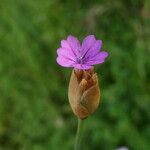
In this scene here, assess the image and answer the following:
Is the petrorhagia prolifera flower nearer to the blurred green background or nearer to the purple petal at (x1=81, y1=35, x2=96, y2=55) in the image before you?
the purple petal at (x1=81, y1=35, x2=96, y2=55)

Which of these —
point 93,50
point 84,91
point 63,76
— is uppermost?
point 63,76

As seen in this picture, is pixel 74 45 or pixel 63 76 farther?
pixel 63 76

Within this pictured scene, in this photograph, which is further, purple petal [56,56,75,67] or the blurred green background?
the blurred green background

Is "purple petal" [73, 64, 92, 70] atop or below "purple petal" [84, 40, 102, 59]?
below

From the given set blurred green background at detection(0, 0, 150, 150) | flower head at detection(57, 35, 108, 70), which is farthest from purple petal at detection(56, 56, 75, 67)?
blurred green background at detection(0, 0, 150, 150)

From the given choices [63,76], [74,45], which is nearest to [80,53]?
[74,45]

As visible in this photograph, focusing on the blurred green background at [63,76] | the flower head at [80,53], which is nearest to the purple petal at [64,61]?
the flower head at [80,53]

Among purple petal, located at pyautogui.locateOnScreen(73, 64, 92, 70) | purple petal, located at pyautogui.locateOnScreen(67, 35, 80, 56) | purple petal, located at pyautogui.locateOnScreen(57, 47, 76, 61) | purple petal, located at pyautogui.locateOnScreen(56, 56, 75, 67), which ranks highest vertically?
purple petal, located at pyautogui.locateOnScreen(67, 35, 80, 56)

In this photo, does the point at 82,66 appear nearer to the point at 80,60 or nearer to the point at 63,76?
the point at 80,60

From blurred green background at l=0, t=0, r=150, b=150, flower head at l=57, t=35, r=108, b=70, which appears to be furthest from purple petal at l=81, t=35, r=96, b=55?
blurred green background at l=0, t=0, r=150, b=150
